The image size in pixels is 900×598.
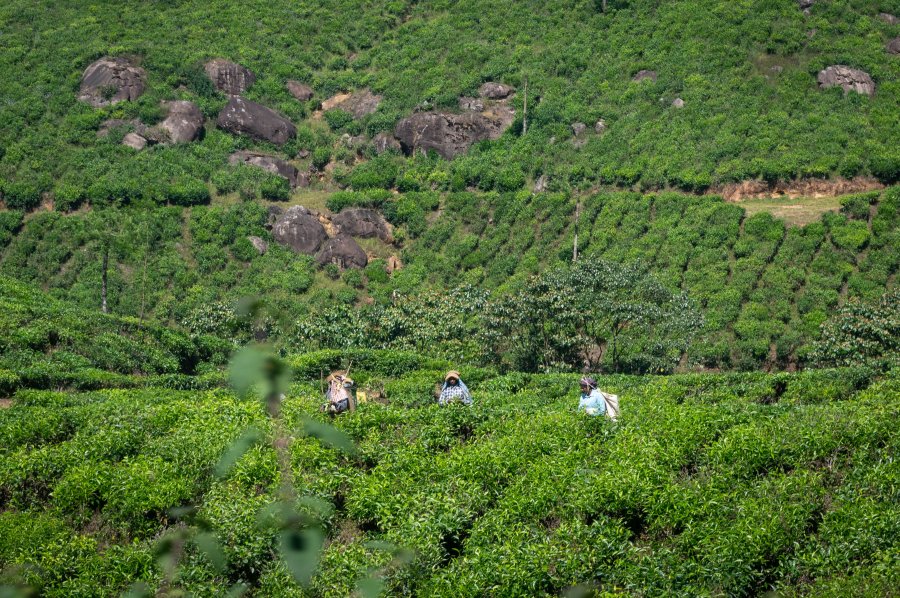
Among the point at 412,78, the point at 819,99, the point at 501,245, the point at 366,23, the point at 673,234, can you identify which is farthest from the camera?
the point at 366,23

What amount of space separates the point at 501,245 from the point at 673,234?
9956 millimetres

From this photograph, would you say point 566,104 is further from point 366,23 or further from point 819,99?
point 366,23

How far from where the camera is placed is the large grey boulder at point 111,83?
2589 inches

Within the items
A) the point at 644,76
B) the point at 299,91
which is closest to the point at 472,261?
the point at 644,76

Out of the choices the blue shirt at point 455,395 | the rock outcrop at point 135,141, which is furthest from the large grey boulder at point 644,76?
the blue shirt at point 455,395

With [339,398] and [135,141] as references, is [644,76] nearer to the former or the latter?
[135,141]

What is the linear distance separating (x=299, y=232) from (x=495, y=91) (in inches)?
779

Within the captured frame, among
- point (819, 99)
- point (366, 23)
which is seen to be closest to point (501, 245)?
point (819, 99)

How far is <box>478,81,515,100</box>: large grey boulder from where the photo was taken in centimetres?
6669

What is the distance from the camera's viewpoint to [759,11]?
66500 millimetres

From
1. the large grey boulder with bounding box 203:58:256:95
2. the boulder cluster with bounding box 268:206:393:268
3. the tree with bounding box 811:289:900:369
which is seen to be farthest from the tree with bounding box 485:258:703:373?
the large grey boulder with bounding box 203:58:256:95

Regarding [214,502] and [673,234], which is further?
[673,234]

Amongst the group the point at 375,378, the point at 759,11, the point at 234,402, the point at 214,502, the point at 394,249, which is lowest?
the point at 394,249

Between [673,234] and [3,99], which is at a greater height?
[673,234]
